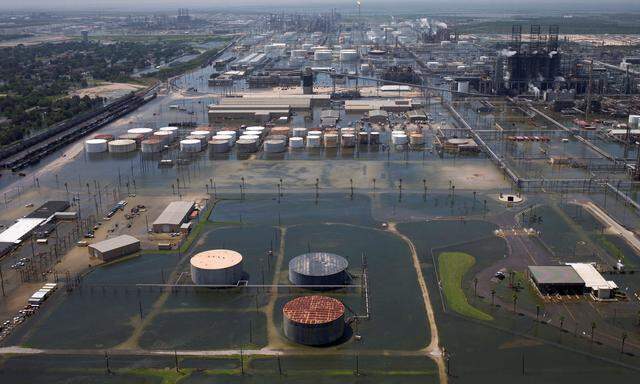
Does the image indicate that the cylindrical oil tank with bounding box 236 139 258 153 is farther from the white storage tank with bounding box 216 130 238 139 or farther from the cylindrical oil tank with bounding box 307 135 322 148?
the cylindrical oil tank with bounding box 307 135 322 148

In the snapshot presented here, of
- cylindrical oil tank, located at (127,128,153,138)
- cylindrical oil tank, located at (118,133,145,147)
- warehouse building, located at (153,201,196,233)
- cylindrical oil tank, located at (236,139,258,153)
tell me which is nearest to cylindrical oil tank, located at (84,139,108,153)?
cylindrical oil tank, located at (118,133,145,147)

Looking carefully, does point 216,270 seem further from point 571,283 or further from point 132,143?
point 132,143

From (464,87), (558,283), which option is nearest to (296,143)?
(558,283)

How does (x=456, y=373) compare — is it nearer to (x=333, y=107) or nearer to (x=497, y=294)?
(x=497, y=294)

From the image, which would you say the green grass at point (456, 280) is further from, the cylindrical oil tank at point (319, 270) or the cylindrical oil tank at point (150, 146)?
the cylindrical oil tank at point (150, 146)

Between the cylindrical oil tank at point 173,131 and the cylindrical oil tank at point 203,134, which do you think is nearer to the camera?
the cylindrical oil tank at point 203,134

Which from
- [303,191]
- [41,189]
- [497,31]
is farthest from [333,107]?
[497,31]

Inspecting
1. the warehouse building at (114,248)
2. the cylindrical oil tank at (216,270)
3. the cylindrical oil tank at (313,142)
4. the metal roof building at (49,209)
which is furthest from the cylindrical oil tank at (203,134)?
the cylindrical oil tank at (216,270)
